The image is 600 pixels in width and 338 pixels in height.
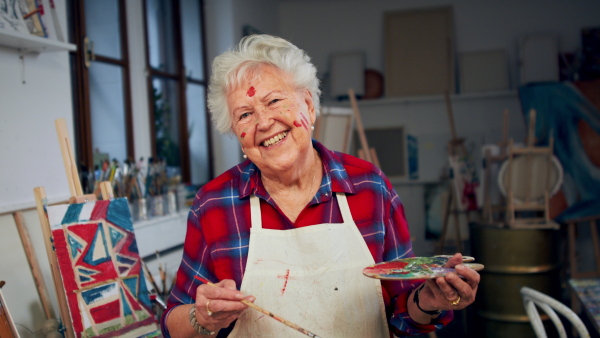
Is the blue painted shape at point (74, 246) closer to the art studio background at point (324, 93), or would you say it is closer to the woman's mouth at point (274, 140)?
the art studio background at point (324, 93)

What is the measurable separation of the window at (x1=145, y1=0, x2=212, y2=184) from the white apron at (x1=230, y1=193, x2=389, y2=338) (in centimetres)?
256

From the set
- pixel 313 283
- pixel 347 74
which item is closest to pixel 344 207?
pixel 313 283

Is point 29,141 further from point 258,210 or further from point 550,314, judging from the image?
point 550,314

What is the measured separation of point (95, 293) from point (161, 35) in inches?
105

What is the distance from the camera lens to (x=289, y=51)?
1.62 metres

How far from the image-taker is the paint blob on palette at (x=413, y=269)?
1295 mm

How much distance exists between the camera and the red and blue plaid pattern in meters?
1.56

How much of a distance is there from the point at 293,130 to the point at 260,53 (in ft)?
0.79

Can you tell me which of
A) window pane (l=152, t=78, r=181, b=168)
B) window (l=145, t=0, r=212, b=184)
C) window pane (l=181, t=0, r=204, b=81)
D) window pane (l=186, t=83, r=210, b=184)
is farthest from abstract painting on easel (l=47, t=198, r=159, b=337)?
window pane (l=181, t=0, r=204, b=81)

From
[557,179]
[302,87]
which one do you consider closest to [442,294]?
[302,87]

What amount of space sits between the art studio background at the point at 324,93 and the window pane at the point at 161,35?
17 millimetres

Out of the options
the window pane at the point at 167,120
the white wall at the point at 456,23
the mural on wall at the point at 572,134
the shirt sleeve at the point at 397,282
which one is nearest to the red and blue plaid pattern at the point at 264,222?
the shirt sleeve at the point at 397,282

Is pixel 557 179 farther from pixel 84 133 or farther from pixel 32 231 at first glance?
pixel 32 231

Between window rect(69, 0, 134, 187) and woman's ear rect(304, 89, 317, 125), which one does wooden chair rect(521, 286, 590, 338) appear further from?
window rect(69, 0, 134, 187)
